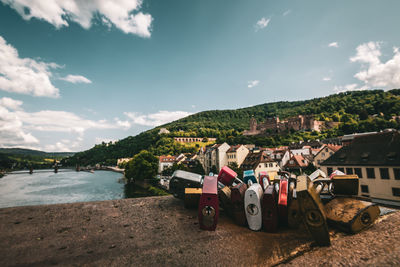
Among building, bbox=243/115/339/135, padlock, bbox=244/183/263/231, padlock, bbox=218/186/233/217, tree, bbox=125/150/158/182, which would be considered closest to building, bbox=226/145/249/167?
tree, bbox=125/150/158/182

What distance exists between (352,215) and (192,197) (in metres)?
2.33

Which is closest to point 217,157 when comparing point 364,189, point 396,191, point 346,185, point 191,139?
point 364,189

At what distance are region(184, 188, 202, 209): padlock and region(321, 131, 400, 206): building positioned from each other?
21.4m

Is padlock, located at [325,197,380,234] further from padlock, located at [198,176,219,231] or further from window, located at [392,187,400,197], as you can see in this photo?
window, located at [392,187,400,197]

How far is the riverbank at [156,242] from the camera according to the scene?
2010 mm

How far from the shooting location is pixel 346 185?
2.99m

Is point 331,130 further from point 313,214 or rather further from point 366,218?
point 313,214

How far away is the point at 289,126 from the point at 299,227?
12065 centimetres

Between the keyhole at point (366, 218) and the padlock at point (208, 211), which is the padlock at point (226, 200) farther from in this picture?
the keyhole at point (366, 218)

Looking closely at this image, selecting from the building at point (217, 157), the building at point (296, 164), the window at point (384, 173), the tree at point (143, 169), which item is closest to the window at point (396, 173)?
the window at point (384, 173)

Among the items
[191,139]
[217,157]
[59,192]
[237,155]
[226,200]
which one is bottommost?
[59,192]

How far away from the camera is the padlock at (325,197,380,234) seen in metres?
2.51

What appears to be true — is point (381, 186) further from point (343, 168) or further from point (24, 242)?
point (24, 242)

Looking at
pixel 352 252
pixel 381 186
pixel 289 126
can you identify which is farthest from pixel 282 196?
pixel 289 126
